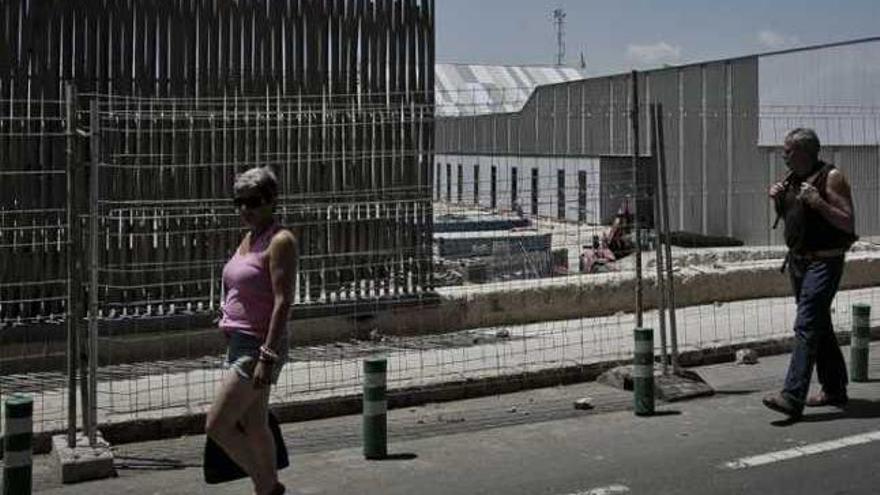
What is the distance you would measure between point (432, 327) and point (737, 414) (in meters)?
4.21

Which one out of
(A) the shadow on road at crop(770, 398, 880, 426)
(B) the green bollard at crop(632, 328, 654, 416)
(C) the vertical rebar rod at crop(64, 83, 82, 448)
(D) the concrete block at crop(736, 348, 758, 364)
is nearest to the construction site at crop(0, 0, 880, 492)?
(C) the vertical rebar rod at crop(64, 83, 82, 448)

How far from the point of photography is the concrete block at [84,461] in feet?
22.3

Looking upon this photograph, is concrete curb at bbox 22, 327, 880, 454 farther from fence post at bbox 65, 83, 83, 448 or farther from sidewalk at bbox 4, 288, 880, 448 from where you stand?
fence post at bbox 65, 83, 83, 448

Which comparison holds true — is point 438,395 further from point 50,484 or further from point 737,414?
point 50,484

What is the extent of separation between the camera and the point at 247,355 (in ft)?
18.4

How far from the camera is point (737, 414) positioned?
8.52 m

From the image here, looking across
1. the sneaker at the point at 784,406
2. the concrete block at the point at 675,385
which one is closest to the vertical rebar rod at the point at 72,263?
the concrete block at the point at 675,385

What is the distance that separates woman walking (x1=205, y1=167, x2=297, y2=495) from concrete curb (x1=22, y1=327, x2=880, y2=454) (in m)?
2.47

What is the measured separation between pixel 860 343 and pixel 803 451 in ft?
8.75

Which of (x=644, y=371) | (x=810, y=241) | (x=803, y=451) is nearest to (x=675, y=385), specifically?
(x=644, y=371)

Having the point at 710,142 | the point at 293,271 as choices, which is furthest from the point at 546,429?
the point at 710,142

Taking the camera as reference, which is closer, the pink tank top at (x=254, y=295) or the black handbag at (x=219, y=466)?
the pink tank top at (x=254, y=295)

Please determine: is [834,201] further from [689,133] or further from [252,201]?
[689,133]

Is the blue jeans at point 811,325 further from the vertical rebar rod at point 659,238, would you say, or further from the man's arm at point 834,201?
the vertical rebar rod at point 659,238
